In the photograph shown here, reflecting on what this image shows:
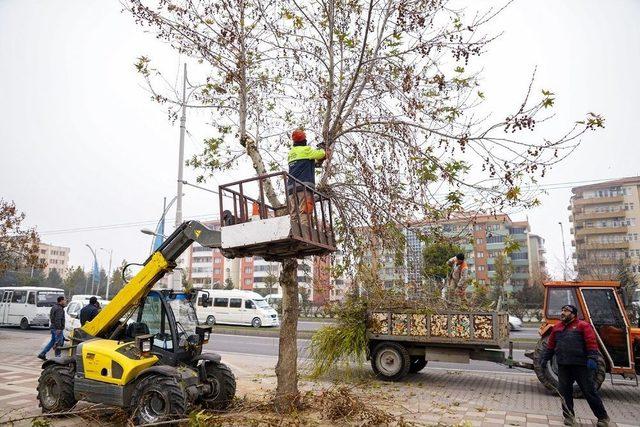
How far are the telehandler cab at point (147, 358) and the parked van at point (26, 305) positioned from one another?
21.6m

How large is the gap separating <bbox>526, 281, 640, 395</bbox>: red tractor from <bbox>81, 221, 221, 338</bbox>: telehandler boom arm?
7.25 meters

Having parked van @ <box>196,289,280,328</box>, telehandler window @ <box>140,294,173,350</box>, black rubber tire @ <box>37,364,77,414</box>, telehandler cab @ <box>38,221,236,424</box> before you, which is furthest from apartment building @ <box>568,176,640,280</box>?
black rubber tire @ <box>37,364,77,414</box>

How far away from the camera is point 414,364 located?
11.8 metres

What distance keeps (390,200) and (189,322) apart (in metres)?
4.27

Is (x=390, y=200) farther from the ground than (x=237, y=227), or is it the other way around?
(x=390, y=200)

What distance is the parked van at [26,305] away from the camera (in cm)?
2645

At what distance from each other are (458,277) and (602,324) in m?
3.20

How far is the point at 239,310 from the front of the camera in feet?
102

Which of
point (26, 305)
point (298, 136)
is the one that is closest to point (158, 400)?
point (298, 136)

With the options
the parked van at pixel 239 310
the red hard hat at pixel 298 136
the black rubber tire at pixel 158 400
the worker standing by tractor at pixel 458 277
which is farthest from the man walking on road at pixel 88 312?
the parked van at pixel 239 310

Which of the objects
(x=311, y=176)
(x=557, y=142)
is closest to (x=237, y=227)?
(x=311, y=176)

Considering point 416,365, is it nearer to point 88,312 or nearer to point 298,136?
point 298,136

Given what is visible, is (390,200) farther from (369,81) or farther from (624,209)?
(624,209)

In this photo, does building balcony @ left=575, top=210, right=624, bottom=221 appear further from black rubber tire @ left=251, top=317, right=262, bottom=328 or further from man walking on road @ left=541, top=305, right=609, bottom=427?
man walking on road @ left=541, top=305, right=609, bottom=427
